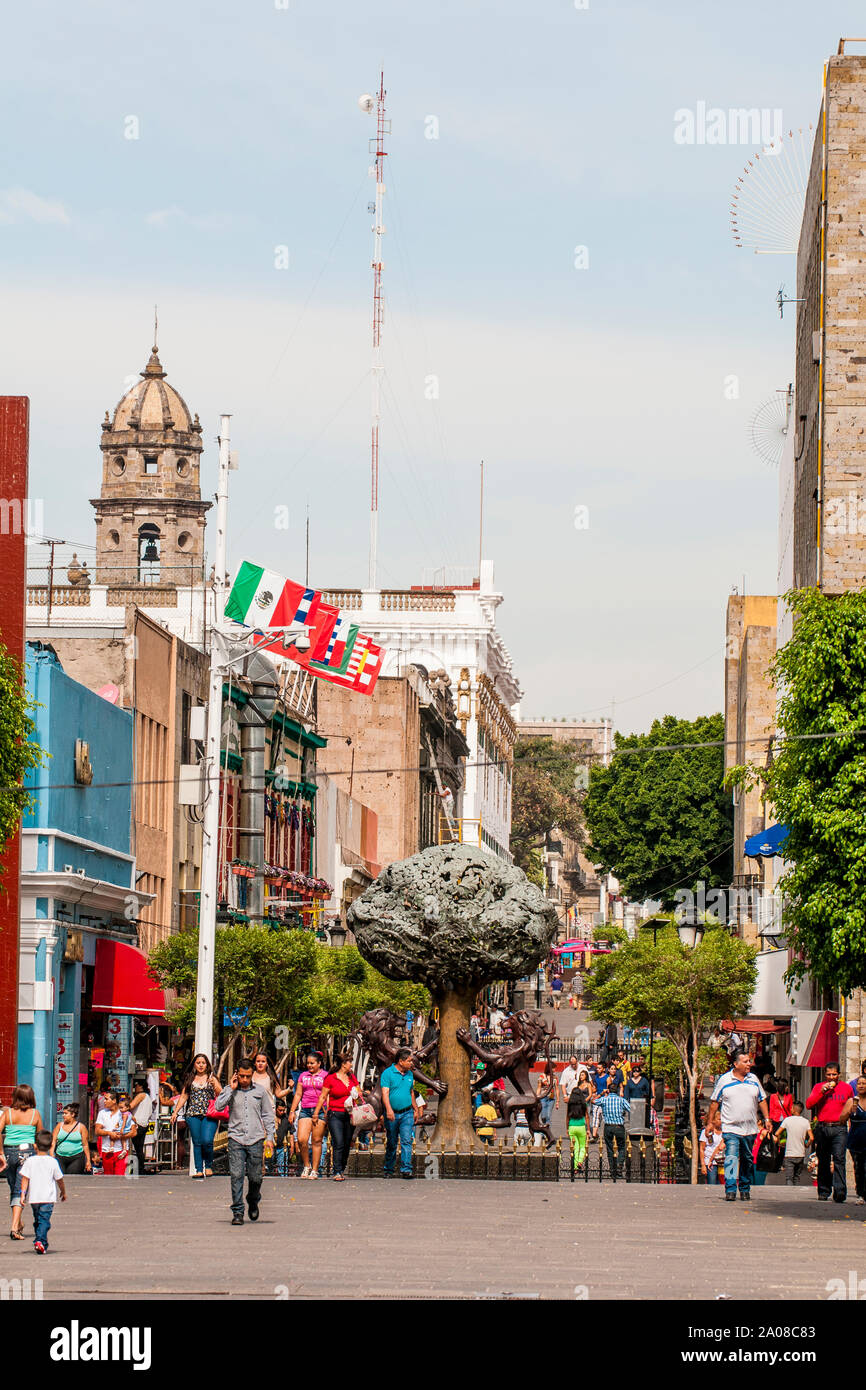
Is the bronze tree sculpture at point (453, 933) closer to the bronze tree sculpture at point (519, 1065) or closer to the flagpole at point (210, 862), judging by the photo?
the bronze tree sculpture at point (519, 1065)

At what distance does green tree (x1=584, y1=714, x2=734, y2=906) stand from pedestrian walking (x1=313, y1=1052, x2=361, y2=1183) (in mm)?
62361

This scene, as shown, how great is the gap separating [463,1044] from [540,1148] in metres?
1.74

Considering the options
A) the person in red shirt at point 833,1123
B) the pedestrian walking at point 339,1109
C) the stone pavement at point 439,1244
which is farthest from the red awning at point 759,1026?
the stone pavement at point 439,1244

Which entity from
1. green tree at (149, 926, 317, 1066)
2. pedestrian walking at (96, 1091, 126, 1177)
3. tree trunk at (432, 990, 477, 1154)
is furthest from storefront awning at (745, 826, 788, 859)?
pedestrian walking at (96, 1091, 126, 1177)

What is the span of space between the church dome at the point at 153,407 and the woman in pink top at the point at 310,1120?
4195 inches

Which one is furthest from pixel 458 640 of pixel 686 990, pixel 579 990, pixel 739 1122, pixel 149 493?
pixel 739 1122

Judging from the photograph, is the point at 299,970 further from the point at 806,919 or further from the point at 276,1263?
the point at 276,1263

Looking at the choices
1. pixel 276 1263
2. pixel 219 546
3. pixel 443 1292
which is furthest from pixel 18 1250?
pixel 219 546

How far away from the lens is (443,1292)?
14664mm

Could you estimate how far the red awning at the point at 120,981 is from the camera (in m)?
39.4

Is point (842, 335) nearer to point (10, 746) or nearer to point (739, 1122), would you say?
point (739, 1122)

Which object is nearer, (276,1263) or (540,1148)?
(276,1263)

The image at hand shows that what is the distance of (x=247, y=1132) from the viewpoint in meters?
20.0
